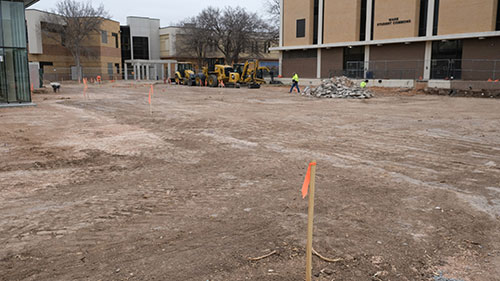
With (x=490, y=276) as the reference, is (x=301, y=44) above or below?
above

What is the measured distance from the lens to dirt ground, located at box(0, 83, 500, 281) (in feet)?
14.3

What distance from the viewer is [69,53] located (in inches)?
2461

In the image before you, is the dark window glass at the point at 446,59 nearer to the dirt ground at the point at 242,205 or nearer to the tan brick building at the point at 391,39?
the tan brick building at the point at 391,39

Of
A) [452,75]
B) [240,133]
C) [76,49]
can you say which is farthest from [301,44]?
[240,133]

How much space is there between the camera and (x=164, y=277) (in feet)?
13.4

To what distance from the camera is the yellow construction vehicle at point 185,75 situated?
4654 cm

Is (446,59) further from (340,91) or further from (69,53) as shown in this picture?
(69,53)

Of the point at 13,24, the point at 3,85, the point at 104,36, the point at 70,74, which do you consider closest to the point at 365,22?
the point at 13,24

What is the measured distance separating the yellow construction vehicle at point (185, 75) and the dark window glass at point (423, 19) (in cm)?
2460

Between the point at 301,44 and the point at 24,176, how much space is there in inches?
→ 1888

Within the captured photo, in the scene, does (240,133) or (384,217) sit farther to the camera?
(240,133)

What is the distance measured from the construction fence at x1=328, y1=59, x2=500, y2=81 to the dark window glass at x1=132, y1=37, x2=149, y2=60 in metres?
40.5

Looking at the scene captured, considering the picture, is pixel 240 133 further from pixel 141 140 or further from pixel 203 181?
pixel 203 181

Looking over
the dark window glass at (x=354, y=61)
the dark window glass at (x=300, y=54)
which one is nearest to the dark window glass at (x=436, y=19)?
the dark window glass at (x=354, y=61)
